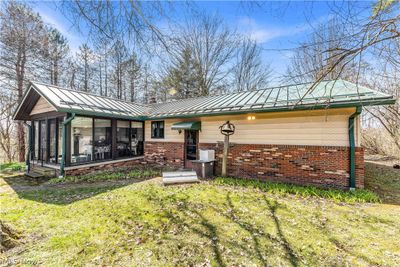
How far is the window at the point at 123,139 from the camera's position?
1038 centimetres

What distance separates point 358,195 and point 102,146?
10861mm

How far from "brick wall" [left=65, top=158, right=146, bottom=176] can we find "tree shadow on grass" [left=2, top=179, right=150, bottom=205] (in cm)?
126

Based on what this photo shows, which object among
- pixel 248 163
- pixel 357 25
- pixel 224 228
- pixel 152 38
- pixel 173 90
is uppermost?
pixel 173 90

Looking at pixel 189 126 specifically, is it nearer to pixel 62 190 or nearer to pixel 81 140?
pixel 81 140

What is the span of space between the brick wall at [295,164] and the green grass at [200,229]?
1.29 meters

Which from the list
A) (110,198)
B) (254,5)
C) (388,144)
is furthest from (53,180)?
(388,144)

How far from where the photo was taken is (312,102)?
6277mm

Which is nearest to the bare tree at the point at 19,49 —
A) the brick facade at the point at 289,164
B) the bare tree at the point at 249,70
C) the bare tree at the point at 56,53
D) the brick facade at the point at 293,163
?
the bare tree at the point at 56,53

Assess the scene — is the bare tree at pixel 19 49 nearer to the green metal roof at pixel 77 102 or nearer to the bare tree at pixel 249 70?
the green metal roof at pixel 77 102

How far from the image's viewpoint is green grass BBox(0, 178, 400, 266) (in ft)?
9.30

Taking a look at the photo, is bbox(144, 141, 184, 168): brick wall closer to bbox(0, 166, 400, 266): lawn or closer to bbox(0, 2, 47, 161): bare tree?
bbox(0, 166, 400, 266): lawn

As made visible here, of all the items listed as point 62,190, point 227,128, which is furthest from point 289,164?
point 62,190

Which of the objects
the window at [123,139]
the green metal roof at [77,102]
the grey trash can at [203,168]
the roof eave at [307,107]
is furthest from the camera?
the window at [123,139]

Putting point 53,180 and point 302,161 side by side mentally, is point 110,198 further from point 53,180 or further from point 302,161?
point 302,161
